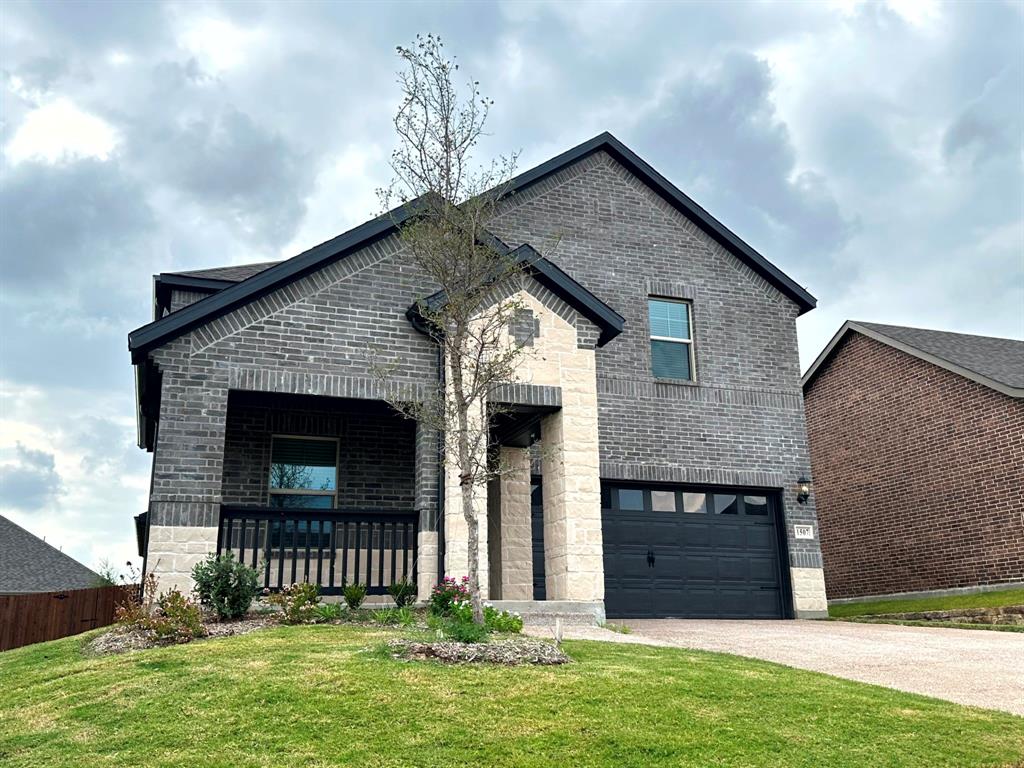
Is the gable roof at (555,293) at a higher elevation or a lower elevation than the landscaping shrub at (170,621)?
higher

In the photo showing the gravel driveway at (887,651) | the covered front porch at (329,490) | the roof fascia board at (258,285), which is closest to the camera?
the gravel driveway at (887,651)

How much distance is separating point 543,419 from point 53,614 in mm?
10445

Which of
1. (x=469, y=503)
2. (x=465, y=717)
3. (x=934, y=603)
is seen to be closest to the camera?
(x=465, y=717)

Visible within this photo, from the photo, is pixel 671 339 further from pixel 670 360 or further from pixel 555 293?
pixel 555 293

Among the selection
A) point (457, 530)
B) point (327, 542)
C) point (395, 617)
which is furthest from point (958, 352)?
point (395, 617)

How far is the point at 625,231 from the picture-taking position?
20328 millimetres

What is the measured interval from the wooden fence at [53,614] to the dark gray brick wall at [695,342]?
9910mm

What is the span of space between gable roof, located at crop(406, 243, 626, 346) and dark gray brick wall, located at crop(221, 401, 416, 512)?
2.47 metres

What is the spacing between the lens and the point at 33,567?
28.6m

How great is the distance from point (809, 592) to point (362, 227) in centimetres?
1144

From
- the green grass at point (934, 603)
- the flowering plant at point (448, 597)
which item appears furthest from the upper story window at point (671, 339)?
the flowering plant at point (448, 597)

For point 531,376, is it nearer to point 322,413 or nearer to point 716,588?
point 322,413

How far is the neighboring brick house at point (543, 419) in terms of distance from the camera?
13.6 m

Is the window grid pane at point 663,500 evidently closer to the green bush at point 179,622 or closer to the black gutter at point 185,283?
the black gutter at point 185,283
